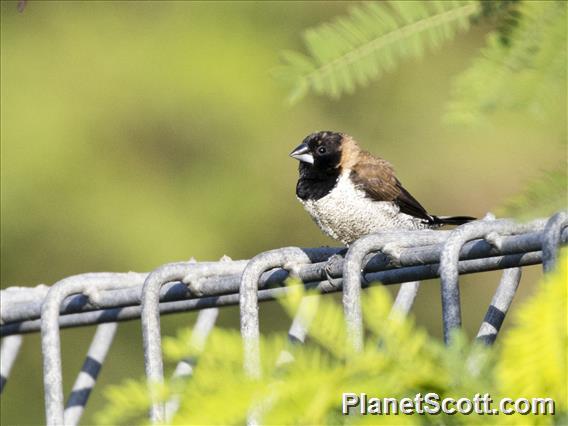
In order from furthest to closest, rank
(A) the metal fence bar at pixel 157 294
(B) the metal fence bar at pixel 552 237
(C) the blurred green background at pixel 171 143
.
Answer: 1. (C) the blurred green background at pixel 171 143
2. (A) the metal fence bar at pixel 157 294
3. (B) the metal fence bar at pixel 552 237

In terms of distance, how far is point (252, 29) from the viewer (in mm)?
7570

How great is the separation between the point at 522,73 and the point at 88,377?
1.68m

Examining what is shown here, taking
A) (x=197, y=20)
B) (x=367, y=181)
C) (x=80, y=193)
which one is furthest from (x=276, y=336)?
(x=197, y=20)

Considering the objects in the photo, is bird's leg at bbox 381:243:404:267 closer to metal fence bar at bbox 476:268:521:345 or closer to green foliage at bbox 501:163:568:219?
metal fence bar at bbox 476:268:521:345

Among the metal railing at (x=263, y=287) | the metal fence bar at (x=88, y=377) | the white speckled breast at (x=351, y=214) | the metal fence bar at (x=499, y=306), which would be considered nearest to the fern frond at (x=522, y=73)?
the metal railing at (x=263, y=287)

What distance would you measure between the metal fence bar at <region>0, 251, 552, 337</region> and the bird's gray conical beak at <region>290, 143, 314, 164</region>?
2.39 m

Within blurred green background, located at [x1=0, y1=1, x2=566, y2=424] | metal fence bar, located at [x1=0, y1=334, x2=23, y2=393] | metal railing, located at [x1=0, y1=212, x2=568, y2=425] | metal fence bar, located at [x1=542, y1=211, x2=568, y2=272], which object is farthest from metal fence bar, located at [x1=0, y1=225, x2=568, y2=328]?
blurred green background, located at [x1=0, y1=1, x2=566, y2=424]

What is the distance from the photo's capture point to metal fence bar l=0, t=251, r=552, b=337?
4.93 ft

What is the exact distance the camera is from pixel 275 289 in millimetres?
1958

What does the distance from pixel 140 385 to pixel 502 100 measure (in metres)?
0.40

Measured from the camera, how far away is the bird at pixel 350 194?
177 inches

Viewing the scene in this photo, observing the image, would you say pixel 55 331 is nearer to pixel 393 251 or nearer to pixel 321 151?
pixel 393 251

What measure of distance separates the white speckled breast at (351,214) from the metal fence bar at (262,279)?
2.02m

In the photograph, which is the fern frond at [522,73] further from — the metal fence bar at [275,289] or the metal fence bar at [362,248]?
the metal fence bar at [362,248]
